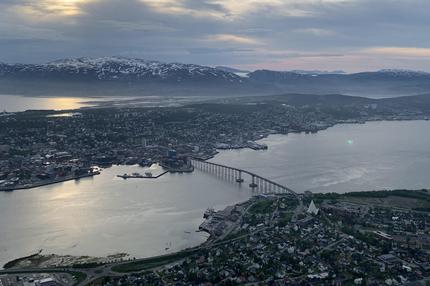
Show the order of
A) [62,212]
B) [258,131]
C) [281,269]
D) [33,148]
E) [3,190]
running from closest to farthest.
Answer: [281,269] < [62,212] < [3,190] < [33,148] < [258,131]

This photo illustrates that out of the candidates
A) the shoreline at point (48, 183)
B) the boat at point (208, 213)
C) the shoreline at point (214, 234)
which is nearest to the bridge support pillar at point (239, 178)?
the shoreline at point (214, 234)

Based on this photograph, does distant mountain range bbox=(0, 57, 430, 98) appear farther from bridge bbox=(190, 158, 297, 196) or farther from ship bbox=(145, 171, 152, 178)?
ship bbox=(145, 171, 152, 178)

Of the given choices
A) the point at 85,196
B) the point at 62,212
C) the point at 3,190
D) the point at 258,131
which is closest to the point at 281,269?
the point at 62,212

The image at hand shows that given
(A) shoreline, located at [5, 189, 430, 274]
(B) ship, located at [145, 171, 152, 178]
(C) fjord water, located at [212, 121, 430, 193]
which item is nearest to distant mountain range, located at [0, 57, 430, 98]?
(C) fjord water, located at [212, 121, 430, 193]

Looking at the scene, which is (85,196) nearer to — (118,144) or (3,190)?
(3,190)

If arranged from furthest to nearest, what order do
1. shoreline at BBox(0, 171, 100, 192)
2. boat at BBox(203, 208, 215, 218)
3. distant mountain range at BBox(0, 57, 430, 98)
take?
distant mountain range at BBox(0, 57, 430, 98)
shoreline at BBox(0, 171, 100, 192)
boat at BBox(203, 208, 215, 218)

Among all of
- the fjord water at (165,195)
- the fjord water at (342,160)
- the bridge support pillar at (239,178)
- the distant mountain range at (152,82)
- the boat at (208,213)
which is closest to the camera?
the fjord water at (165,195)

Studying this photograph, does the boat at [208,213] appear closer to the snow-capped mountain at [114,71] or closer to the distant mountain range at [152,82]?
the distant mountain range at [152,82]
